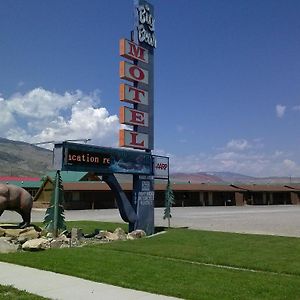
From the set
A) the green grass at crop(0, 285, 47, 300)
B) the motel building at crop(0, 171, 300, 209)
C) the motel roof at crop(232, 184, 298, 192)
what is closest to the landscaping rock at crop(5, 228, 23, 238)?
the green grass at crop(0, 285, 47, 300)

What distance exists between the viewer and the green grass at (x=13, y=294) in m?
8.38

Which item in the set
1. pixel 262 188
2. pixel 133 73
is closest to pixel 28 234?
pixel 133 73

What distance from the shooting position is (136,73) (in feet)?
76.7

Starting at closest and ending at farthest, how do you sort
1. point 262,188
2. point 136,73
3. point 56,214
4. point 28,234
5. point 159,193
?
point 28,234 < point 56,214 < point 136,73 < point 159,193 < point 262,188

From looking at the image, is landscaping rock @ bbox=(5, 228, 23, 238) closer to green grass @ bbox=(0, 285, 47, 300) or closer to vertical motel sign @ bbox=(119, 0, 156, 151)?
vertical motel sign @ bbox=(119, 0, 156, 151)

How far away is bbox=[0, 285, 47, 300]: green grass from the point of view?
330 inches

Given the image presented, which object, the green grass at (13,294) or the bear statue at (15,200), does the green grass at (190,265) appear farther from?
the bear statue at (15,200)

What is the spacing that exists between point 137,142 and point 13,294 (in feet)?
49.3

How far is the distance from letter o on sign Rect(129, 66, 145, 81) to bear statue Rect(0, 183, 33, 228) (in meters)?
8.35

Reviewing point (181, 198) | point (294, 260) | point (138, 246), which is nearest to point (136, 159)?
point (138, 246)

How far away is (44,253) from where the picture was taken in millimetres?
14547

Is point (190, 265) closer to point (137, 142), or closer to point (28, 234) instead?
point (28, 234)

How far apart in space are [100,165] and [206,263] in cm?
854

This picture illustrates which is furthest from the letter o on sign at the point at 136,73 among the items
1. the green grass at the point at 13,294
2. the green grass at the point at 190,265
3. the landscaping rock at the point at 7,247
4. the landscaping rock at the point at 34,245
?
the green grass at the point at 13,294
